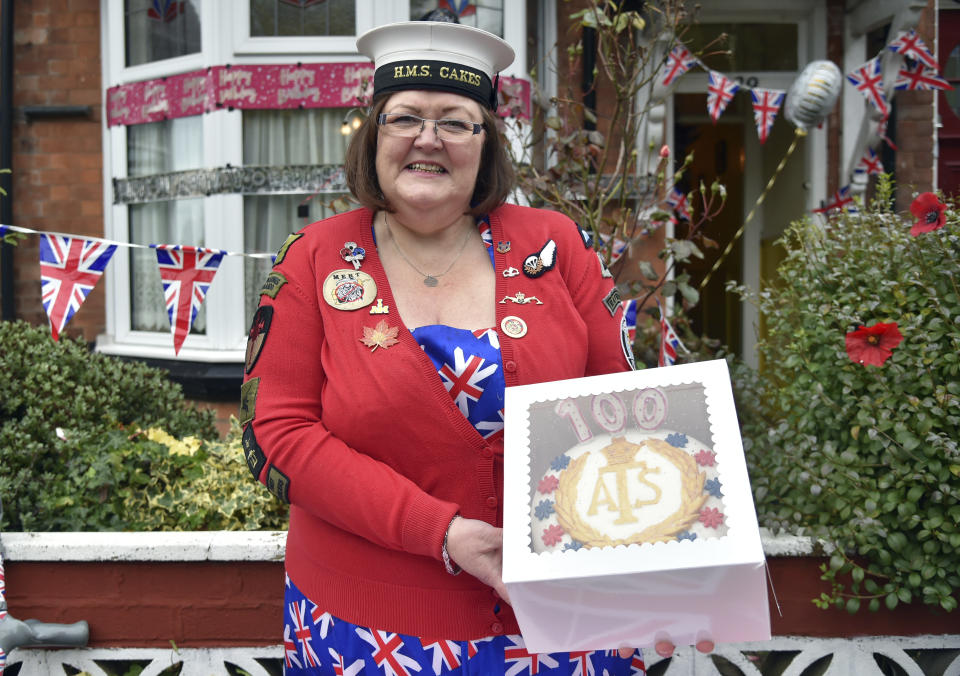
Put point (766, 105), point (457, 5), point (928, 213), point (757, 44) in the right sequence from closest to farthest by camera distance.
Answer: point (928, 213) → point (766, 105) → point (457, 5) → point (757, 44)

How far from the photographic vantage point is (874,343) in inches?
86.8

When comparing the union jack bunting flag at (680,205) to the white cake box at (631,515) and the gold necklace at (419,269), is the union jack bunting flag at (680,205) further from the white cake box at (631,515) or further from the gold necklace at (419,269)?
the white cake box at (631,515)

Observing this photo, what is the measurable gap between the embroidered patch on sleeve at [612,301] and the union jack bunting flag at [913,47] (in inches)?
151

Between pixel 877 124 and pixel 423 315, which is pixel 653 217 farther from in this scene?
pixel 877 124

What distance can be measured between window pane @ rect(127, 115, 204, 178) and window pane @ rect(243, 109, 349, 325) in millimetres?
383

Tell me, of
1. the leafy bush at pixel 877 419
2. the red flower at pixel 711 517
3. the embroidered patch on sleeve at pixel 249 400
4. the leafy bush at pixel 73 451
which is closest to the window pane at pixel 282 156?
the leafy bush at pixel 73 451

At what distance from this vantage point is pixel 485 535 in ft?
4.97

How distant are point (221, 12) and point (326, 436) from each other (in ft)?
13.3

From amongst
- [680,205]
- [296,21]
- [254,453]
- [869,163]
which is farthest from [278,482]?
[869,163]

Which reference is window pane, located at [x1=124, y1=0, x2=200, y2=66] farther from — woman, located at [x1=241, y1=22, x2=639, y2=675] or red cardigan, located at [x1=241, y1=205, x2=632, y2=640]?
red cardigan, located at [x1=241, y1=205, x2=632, y2=640]

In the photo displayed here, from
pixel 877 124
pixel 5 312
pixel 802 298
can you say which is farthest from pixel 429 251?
pixel 5 312

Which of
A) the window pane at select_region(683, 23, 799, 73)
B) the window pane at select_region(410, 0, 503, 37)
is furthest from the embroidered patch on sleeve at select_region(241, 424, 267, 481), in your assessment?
the window pane at select_region(683, 23, 799, 73)

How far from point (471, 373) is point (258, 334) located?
1.41 feet

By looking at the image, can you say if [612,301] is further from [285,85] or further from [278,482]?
[285,85]
